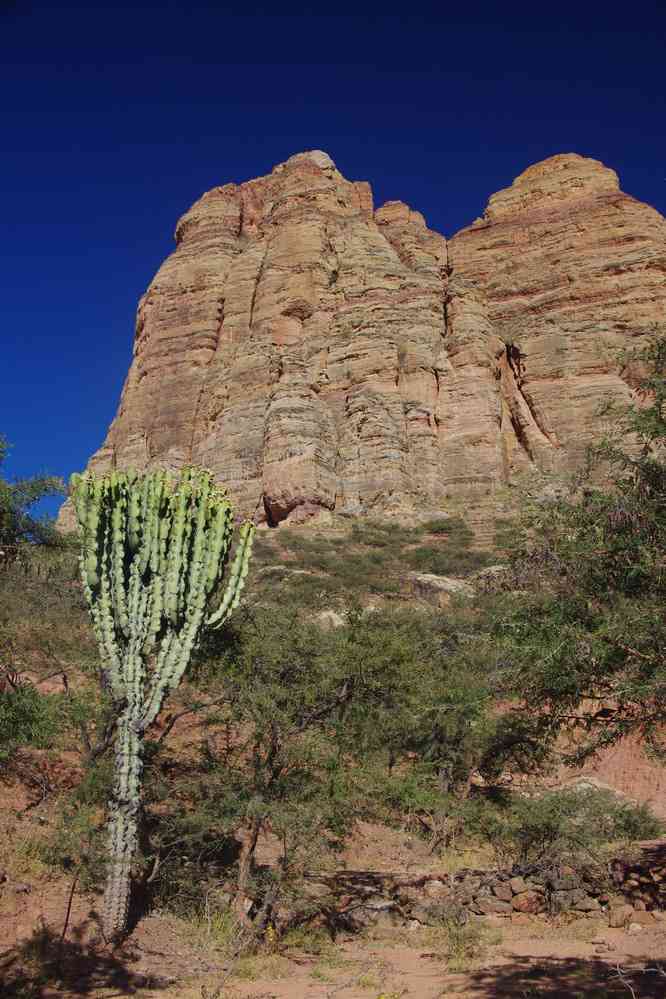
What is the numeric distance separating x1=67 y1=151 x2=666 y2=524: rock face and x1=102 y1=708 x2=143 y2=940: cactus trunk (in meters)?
35.2

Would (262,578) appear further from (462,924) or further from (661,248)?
(661,248)

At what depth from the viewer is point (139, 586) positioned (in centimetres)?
852

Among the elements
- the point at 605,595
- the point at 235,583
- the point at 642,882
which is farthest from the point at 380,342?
the point at 605,595

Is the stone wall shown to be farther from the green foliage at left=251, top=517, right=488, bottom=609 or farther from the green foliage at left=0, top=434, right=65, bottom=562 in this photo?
the green foliage at left=251, top=517, right=488, bottom=609

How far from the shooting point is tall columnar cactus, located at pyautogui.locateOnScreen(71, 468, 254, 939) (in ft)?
26.5

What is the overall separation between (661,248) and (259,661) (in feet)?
186

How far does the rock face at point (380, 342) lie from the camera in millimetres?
45812

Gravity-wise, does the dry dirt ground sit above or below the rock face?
below

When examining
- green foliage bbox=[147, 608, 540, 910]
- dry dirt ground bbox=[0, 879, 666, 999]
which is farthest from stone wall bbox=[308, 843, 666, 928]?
green foliage bbox=[147, 608, 540, 910]

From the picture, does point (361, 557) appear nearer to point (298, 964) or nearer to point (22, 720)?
point (22, 720)

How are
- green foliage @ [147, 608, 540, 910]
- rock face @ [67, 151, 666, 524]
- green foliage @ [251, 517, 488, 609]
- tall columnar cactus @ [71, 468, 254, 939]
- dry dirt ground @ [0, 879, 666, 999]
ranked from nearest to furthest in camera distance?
dry dirt ground @ [0, 879, 666, 999]
tall columnar cactus @ [71, 468, 254, 939]
green foliage @ [147, 608, 540, 910]
green foliage @ [251, 517, 488, 609]
rock face @ [67, 151, 666, 524]

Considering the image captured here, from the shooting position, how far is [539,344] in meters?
52.3

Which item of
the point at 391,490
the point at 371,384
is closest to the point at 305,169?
the point at 371,384

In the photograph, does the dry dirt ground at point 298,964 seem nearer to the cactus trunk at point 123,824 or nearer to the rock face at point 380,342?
the cactus trunk at point 123,824
